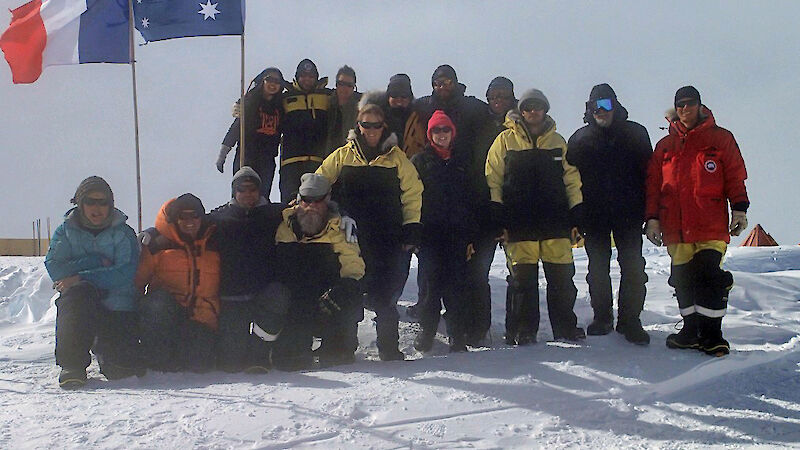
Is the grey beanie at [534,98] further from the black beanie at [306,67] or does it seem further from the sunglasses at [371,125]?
the black beanie at [306,67]

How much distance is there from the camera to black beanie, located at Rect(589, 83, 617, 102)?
549 cm

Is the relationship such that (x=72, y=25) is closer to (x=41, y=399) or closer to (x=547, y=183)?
(x=41, y=399)

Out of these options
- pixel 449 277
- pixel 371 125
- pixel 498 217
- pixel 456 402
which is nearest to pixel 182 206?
pixel 371 125

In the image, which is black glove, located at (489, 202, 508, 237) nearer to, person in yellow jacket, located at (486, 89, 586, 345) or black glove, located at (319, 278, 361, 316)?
person in yellow jacket, located at (486, 89, 586, 345)

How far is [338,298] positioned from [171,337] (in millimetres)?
1211

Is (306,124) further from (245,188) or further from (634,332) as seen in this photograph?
(634,332)

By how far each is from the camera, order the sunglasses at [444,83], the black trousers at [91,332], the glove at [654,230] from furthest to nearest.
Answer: the sunglasses at [444,83] → the glove at [654,230] → the black trousers at [91,332]

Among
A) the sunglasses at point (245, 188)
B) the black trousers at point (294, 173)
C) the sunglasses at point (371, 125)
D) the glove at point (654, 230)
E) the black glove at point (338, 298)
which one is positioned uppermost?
the sunglasses at point (371, 125)

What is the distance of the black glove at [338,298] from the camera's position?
5.07m

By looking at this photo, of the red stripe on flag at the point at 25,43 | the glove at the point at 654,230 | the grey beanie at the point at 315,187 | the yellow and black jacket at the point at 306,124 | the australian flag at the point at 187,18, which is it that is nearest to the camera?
the grey beanie at the point at 315,187

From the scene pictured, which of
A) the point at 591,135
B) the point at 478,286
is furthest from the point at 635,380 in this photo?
the point at 591,135

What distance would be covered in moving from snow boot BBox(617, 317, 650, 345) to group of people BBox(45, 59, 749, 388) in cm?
2

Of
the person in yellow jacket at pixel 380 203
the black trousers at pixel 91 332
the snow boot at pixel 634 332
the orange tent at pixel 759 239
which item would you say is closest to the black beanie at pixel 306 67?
the person in yellow jacket at pixel 380 203

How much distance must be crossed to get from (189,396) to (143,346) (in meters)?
1.07
